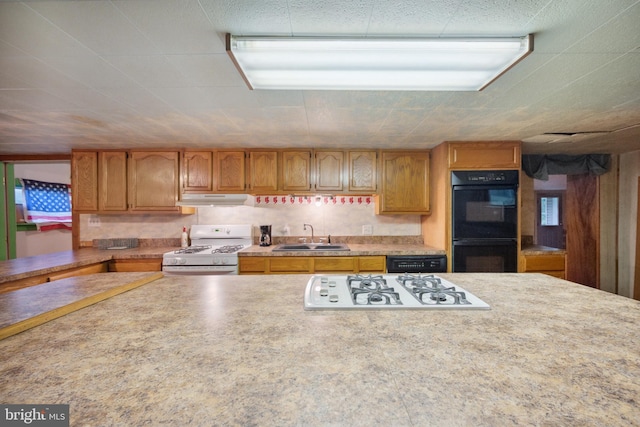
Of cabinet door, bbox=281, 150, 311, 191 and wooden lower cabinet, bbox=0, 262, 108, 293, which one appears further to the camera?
cabinet door, bbox=281, 150, 311, 191

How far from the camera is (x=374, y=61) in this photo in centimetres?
130

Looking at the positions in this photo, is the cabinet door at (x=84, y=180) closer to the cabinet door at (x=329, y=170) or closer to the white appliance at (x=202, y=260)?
the white appliance at (x=202, y=260)

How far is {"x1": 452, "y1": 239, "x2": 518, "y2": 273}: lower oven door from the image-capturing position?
303 cm

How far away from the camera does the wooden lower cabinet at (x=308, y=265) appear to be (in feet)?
10.0

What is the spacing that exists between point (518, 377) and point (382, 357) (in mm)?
299

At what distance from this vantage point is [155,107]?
6.74ft

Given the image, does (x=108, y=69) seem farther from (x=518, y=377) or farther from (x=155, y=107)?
(x=518, y=377)

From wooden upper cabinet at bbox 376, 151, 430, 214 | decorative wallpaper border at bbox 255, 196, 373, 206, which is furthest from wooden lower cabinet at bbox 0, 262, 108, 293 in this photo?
wooden upper cabinet at bbox 376, 151, 430, 214

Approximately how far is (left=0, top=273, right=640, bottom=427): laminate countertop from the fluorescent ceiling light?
1116mm

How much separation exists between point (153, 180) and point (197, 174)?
550 mm

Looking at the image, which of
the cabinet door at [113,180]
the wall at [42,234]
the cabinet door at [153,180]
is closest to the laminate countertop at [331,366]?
the cabinet door at [153,180]

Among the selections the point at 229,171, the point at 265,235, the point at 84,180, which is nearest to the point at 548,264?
the point at 265,235

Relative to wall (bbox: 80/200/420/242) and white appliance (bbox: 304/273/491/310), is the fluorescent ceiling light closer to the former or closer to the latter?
white appliance (bbox: 304/273/491/310)

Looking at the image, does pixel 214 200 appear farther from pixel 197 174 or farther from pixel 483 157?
pixel 483 157
